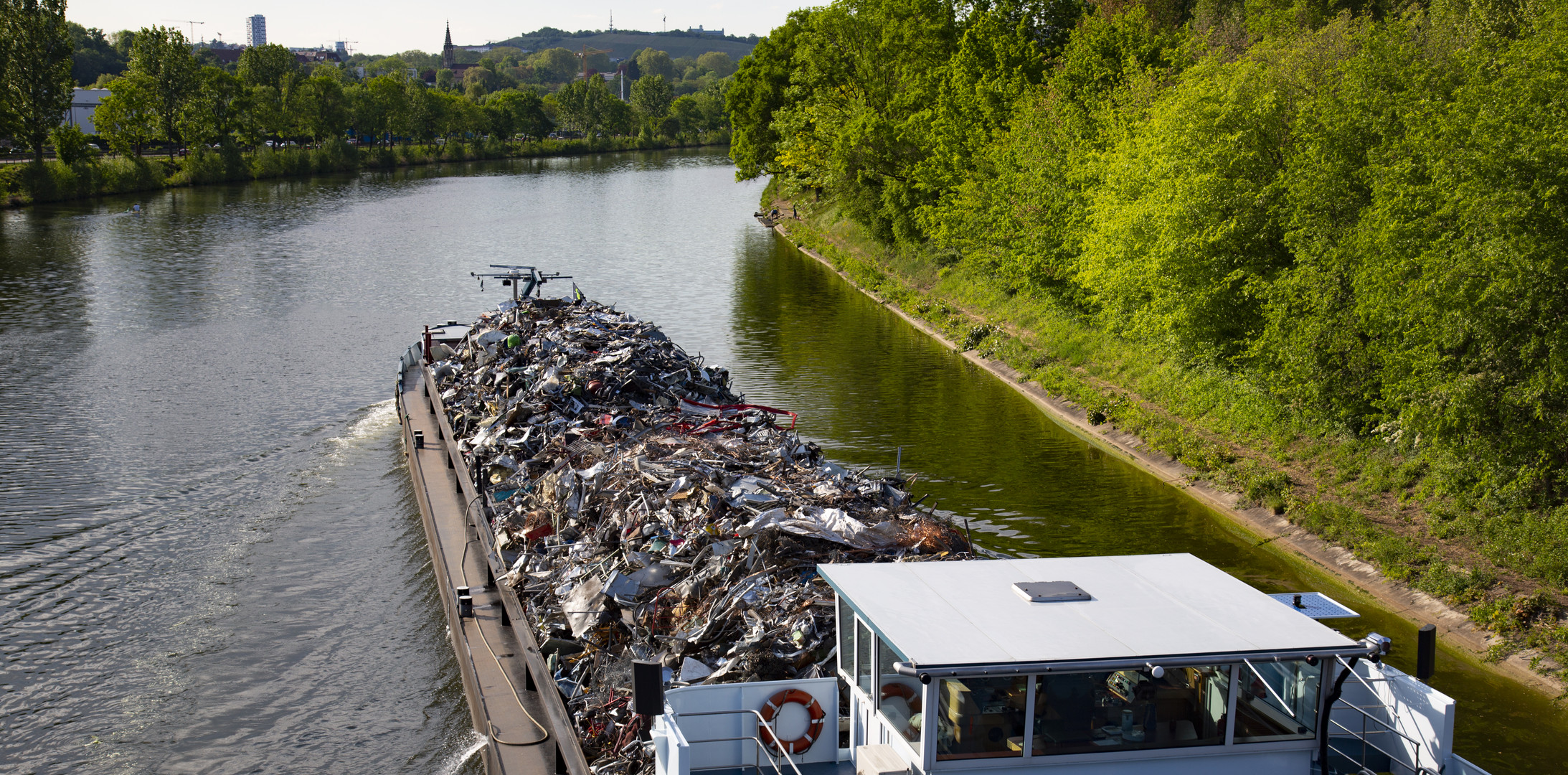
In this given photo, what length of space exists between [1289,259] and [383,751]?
22.9 m

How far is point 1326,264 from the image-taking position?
77.6 ft

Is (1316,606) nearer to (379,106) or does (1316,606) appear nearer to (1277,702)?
(1277,702)

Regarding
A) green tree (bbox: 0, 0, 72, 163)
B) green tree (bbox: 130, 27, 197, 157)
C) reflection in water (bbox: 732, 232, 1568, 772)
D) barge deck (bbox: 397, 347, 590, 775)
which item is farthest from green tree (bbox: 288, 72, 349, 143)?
barge deck (bbox: 397, 347, 590, 775)

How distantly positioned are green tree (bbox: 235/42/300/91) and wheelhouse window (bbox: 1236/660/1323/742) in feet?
441

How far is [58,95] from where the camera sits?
90312mm

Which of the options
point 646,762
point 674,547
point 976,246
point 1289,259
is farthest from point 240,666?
point 976,246

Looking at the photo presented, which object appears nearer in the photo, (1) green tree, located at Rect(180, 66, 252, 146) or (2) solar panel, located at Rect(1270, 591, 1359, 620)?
(2) solar panel, located at Rect(1270, 591, 1359, 620)

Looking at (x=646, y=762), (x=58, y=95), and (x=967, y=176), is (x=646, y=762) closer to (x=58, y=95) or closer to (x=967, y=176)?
(x=967, y=176)

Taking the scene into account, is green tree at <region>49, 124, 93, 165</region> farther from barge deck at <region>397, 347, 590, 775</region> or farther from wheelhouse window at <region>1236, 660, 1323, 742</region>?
wheelhouse window at <region>1236, 660, 1323, 742</region>

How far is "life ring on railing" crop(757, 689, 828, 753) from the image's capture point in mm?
11312

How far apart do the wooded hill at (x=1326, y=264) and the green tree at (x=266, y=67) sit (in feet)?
349

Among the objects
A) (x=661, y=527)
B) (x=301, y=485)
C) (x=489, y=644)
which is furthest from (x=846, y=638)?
(x=301, y=485)

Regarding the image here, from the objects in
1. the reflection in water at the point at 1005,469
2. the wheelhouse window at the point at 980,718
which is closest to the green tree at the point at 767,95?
the reflection in water at the point at 1005,469

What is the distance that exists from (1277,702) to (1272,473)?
16215mm
